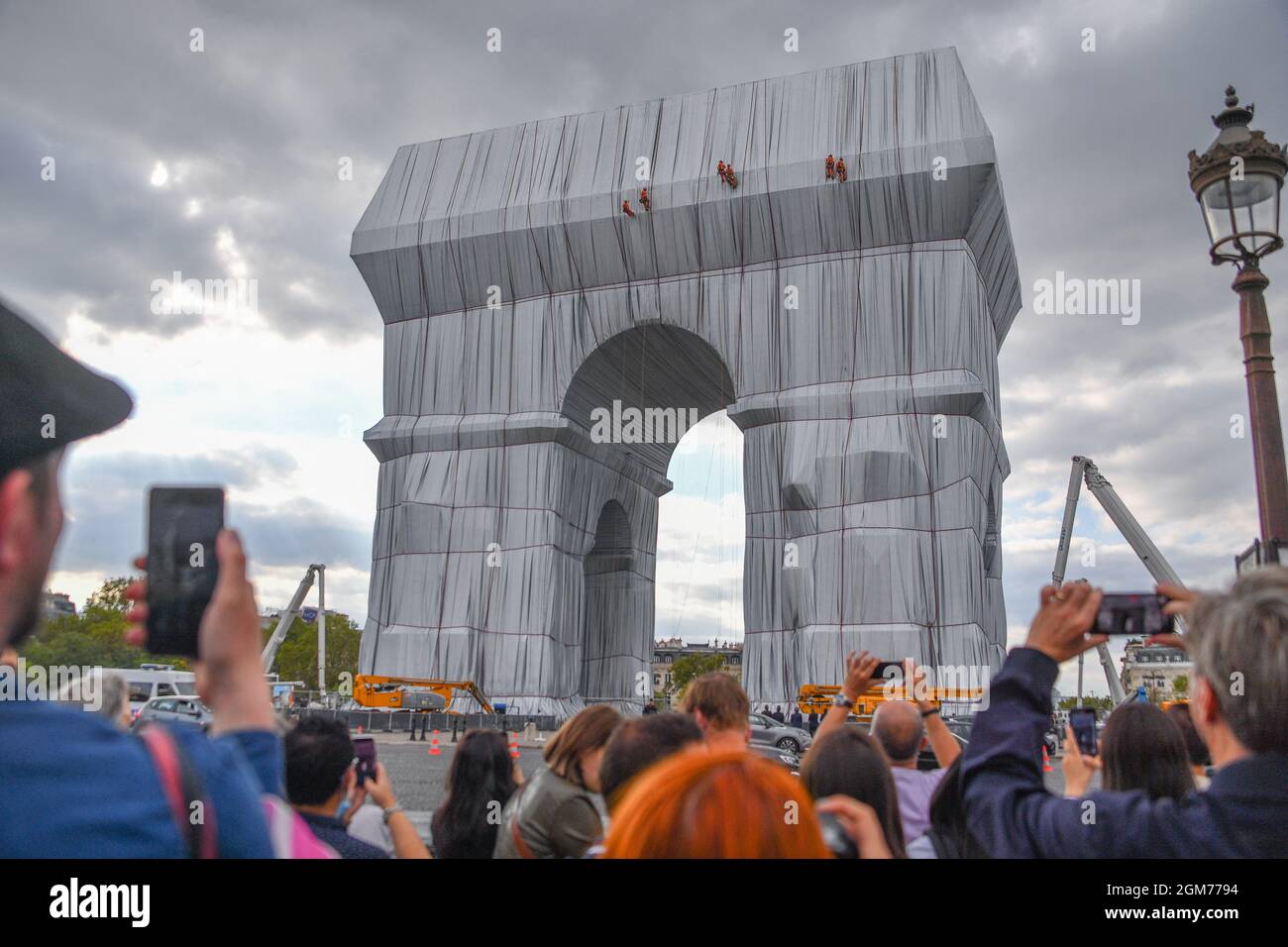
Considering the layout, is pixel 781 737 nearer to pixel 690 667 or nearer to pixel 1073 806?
pixel 1073 806

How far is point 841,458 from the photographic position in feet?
85.9

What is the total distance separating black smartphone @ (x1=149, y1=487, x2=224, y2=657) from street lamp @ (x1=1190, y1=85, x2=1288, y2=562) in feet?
13.0

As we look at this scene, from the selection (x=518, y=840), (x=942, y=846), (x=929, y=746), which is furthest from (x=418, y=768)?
(x=942, y=846)

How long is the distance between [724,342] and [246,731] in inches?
1092

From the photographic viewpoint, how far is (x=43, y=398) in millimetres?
1433

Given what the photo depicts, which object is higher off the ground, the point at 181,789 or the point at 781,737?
the point at 181,789

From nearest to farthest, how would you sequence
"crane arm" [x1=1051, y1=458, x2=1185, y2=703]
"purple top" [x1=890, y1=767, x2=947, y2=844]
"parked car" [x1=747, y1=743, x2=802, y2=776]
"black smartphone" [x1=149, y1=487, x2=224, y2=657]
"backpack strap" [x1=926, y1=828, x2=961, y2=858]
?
"black smartphone" [x1=149, y1=487, x2=224, y2=657] → "backpack strap" [x1=926, y1=828, x2=961, y2=858] → "purple top" [x1=890, y1=767, x2=947, y2=844] → "parked car" [x1=747, y1=743, x2=802, y2=776] → "crane arm" [x1=1051, y1=458, x2=1185, y2=703]

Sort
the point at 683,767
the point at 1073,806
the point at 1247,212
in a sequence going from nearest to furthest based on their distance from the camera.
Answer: the point at 683,767 < the point at 1073,806 < the point at 1247,212

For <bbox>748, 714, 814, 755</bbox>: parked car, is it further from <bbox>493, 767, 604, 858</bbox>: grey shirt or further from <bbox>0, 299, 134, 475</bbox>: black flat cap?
<bbox>0, 299, 134, 475</bbox>: black flat cap

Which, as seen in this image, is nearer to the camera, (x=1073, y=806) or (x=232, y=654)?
(x=232, y=654)

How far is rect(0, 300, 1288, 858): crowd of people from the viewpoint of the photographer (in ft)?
4.21

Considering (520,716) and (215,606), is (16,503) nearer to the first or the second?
(215,606)

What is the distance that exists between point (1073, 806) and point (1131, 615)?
1.80 ft

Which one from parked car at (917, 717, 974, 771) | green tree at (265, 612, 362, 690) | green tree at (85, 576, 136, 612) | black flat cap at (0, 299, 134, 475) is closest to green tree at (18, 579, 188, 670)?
green tree at (85, 576, 136, 612)
